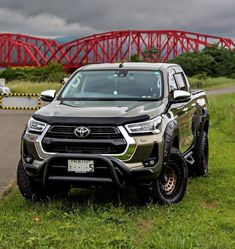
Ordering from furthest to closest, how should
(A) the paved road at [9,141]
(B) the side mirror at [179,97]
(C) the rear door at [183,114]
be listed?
(A) the paved road at [9,141], (C) the rear door at [183,114], (B) the side mirror at [179,97]

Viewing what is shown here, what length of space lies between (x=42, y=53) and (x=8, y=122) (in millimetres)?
94702

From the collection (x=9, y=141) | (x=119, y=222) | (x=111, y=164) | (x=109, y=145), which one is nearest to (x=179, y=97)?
(x=109, y=145)

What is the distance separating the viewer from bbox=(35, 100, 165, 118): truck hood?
5848 mm

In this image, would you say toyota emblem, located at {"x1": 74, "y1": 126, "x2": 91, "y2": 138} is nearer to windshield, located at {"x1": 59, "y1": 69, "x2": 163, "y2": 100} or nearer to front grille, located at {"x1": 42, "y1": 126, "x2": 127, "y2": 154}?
front grille, located at {"x1": 42, "y1": 126, "x2": 127, "y2": 154}

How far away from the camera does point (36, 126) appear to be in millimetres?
5953

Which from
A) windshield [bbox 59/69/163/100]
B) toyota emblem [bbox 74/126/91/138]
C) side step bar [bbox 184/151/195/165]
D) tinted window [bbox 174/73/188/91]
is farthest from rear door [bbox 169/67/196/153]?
toyota emblem [bbox 74/126/91/138]

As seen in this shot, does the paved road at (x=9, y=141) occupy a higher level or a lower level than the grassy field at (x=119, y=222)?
lower

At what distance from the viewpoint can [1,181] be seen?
799 centimetres

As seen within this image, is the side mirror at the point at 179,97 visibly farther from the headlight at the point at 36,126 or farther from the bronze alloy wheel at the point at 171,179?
the headlight at the point at 36,126

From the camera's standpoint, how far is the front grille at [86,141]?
5.65 meters

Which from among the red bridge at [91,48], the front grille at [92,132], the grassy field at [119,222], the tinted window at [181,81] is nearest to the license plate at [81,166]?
the front grille at [92,132]

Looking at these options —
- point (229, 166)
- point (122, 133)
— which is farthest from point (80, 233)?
point (229, 166)

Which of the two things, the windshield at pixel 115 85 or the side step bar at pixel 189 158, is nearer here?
the windshield at pixel 115 85

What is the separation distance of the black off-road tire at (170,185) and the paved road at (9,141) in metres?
2.52
